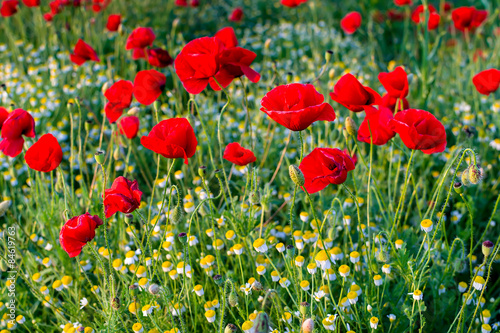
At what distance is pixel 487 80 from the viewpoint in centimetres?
213

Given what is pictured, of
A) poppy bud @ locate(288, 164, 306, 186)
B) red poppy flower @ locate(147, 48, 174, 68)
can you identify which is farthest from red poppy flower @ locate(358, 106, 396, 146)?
red poppy flower @ locate(147, 48, 174, 68)

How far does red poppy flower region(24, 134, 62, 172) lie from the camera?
157cm

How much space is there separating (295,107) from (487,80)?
4.25 ft

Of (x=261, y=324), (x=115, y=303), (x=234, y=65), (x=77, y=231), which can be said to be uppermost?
(x=234, y=65)

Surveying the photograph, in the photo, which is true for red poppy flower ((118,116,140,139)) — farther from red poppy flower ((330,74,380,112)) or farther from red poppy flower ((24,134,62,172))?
red poppy flower ((330,74,380,112))

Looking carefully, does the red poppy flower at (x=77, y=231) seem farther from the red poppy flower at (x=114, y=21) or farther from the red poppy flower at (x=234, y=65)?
the red poppy flower at (x=114, y=21)

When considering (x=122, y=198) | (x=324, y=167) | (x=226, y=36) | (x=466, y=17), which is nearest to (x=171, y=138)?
(x=122, y=198)

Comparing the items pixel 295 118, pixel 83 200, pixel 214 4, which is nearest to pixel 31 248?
pixel 83 200

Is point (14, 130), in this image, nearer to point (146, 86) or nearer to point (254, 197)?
point (146, 86)

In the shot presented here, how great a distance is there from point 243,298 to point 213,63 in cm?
93

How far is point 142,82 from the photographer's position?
1884mm

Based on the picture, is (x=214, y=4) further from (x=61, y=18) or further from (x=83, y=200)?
(x=83, y=200)

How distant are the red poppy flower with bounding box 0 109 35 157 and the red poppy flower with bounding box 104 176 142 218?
51cm

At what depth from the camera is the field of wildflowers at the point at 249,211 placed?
1.44 meters
